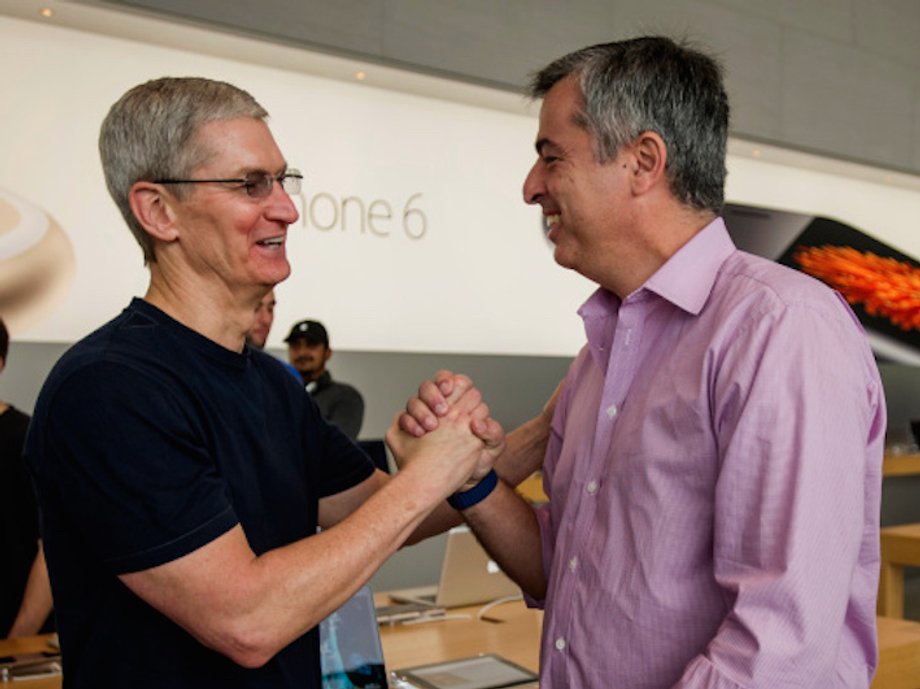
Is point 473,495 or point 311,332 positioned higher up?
point 311,332


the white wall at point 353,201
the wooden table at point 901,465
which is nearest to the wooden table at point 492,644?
the white wall at point 353,201

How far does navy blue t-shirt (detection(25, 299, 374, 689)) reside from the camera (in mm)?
1205

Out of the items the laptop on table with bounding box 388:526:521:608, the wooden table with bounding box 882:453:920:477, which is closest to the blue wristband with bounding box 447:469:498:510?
the laptop on table with bounding box 388:526:521:608

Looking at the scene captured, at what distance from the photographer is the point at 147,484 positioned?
1.20m

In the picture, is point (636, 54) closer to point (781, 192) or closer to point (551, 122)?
point (551, 122)

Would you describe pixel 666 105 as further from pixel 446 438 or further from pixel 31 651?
pixel 31 651

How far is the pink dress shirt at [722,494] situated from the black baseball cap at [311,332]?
278cm

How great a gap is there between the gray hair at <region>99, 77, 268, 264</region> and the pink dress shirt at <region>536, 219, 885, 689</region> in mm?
634

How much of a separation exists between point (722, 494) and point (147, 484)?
2.18ft

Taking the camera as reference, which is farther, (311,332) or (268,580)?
(311,332)

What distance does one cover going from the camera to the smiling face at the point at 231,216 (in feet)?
4.63

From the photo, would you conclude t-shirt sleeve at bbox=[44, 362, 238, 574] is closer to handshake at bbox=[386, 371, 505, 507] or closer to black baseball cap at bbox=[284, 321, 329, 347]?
handshake at bbox=[386, 371, 505, 507]

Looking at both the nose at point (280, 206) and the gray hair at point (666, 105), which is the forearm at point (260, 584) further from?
the gray hair at point (666, 105)

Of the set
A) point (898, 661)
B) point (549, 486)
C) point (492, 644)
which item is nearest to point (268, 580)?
point (549, 486)
